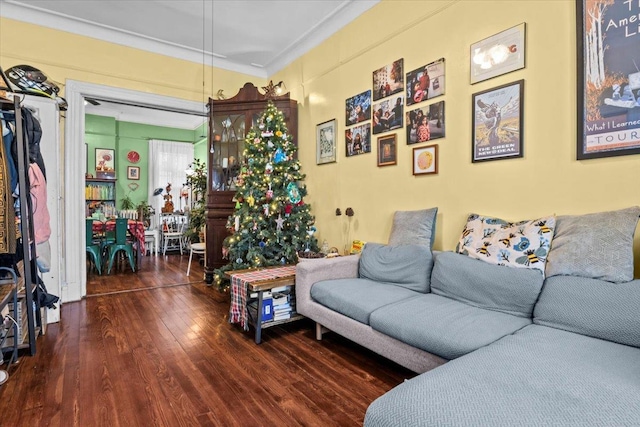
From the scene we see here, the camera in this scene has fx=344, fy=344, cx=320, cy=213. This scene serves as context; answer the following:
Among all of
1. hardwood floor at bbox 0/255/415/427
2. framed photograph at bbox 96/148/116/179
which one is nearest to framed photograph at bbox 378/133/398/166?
hardwood floor at bbox 0/255/415/427

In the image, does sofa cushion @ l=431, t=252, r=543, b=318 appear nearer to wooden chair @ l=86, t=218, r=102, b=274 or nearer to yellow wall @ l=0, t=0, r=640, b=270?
yellow wall @ l=0, t=0, r=640, b=270

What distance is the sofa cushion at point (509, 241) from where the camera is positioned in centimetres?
198

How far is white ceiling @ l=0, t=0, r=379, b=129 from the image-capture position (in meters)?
3.57

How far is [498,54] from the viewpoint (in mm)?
2416

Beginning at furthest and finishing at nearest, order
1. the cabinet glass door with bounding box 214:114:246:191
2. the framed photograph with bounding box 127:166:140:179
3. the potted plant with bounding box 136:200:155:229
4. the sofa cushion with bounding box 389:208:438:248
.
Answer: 1. the framed photograph with bounding box 127:166:140:179
2. the potted plant with bounding box 136:200:155:229
3. the cabinet glass door with bounding box 214:114:246:191
4. the sofa cushion with bounding box 389:208:438:248

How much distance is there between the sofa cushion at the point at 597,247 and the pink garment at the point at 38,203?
3.60 m

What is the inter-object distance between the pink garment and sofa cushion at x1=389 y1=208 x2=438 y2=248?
2828 millimetres

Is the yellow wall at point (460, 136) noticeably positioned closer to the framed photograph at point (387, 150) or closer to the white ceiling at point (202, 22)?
the framed photograph at point (387, 150)

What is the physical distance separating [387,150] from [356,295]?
57.4 inches

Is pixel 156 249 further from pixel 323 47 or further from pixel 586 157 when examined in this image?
pixel 586 157

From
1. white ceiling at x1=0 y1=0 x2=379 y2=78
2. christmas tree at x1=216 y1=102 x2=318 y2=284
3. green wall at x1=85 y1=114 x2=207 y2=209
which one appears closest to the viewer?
white ceiling at x1=0 y1=0 x2=379 y2=78

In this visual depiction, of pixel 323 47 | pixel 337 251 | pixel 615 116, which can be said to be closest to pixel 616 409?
pixel 615 116

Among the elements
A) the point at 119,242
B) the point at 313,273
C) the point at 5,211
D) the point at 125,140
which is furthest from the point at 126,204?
the point at 313,273

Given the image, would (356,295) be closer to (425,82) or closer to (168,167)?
(425,82)
